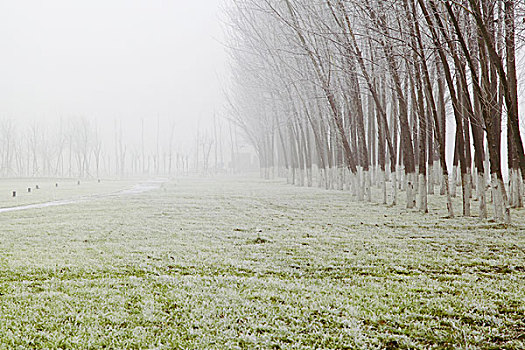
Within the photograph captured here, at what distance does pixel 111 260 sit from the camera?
532 centimetres

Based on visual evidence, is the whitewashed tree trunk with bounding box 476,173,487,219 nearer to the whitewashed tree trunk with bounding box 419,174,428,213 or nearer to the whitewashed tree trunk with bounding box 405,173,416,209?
the whitewashed tree trunk with bounding box 419,174,428,213

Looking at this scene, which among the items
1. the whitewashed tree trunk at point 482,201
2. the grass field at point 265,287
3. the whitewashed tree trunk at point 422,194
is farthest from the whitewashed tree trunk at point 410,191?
the grass field at point 265,287

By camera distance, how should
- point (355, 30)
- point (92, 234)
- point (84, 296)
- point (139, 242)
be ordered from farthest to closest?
point (355, 30) → point (92, 234) → point (139, 242) → point (84, 296)

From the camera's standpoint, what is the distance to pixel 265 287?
4.15 m

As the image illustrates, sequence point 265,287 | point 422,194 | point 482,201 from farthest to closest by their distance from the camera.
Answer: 1. point 422,194
2. point 482,201
3. point 265,287

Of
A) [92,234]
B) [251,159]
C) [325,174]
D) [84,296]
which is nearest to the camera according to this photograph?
[84,296]

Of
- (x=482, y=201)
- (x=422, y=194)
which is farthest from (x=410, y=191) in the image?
(x=482, y=201)

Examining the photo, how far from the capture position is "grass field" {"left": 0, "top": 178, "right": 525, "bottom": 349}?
303 centimetres

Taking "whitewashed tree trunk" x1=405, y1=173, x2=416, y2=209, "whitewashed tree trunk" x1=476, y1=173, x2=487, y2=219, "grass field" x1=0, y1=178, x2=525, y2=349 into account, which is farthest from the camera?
"whitewashed tree trunk" x1=405, y1=173, x2=416, y2=209

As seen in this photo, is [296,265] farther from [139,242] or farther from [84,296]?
[139,242]

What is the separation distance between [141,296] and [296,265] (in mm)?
1930

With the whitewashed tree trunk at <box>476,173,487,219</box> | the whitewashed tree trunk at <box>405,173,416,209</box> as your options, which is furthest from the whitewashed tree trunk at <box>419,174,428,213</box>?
the whitewashed tree trunk at <box>476,173,487,219</box>

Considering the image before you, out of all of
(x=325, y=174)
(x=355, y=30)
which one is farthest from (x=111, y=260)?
(x=325, y=174)

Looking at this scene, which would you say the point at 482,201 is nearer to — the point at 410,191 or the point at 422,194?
the point at 422,194
